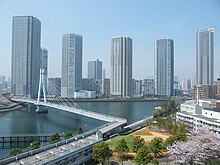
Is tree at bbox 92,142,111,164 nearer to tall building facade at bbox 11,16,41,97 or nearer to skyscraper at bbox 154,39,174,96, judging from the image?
tall building facade at bbox 11,16,41,97

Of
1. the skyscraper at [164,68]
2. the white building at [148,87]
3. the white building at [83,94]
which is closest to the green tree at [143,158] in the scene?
the white building at [83,94]

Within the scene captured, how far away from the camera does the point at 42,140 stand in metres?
9.62

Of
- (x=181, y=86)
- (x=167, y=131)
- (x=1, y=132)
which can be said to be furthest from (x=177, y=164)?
(x=181, y=86)

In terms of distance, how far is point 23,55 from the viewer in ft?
111

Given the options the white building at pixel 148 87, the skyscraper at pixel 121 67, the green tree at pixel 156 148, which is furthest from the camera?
the white building at pixel 148 87

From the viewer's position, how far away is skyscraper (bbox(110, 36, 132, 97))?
38.4 meters

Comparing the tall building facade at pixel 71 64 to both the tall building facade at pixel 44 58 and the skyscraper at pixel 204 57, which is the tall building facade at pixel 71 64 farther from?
the skyscraper at pixel 204 57

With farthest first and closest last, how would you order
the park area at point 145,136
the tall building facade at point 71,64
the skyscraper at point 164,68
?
the skyscraper at point 164,68, the tall building facade at point 71,64, the park area at point 145,136

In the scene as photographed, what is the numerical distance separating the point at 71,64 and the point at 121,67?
7.50 meters

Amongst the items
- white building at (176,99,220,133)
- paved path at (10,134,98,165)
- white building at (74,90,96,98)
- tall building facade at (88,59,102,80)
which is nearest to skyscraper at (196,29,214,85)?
white building at (74,90,96,98)

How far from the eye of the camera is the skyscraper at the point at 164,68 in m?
42.6

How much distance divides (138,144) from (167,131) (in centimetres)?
322

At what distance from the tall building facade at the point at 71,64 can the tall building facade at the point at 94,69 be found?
1653 cm

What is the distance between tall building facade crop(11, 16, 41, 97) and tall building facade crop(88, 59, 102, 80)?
21859 mm
